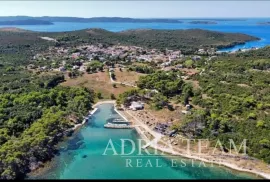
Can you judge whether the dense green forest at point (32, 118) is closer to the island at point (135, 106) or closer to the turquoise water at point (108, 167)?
the island at point (135, 106)

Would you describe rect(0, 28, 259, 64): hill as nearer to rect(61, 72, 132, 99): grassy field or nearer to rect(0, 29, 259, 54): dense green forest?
rect(0, 29, 259, 54): dense green forest

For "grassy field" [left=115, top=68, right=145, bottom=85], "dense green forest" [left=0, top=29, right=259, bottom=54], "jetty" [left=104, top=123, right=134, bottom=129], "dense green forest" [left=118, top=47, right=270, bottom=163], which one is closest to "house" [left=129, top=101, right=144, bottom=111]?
"dense green forest" [left=118, top=47, right=270, bottom=163]

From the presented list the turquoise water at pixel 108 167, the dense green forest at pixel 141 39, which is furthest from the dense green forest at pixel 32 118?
the dense green forest at pixel 141 39

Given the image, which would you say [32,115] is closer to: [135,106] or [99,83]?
[135,106]

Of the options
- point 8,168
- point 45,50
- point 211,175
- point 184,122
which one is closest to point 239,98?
point 184,122

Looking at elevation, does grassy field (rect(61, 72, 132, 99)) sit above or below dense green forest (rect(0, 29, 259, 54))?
below

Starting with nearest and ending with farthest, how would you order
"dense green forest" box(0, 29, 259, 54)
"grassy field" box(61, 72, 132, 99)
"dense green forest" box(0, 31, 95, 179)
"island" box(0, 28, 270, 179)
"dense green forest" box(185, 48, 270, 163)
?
1. "dense green forest" box(0, 31, 95, 179)
2. "island" box(0, 28, 270, 179)
3. "dense green forest" box(185, 48, 270, 163)
4. "grassy field" box(61, 72, 132, 99)
5. "dense green forest" box(0, 29, 259, 54)

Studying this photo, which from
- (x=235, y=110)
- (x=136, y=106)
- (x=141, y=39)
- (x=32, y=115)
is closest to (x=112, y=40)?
(x=141, y=39)
